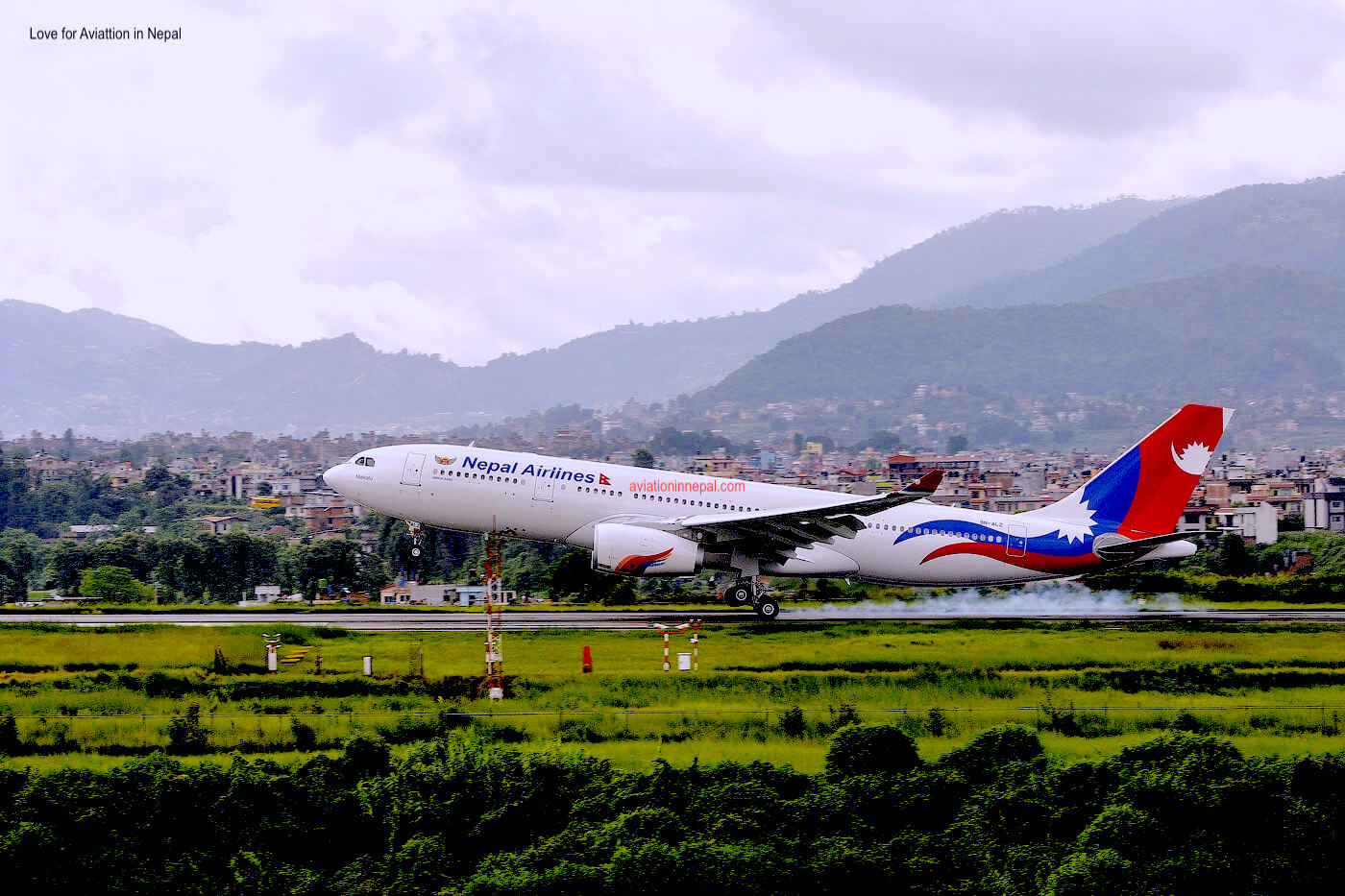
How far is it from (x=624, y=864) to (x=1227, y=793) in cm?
864

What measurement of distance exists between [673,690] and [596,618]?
1595cm

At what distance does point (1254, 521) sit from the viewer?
108062 millimetres

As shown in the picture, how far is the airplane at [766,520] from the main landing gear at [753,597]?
4cm

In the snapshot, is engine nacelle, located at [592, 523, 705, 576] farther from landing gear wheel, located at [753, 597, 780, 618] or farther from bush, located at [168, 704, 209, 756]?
bush, located at [168, 704, 209, 756]

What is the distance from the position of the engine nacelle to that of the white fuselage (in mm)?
1228

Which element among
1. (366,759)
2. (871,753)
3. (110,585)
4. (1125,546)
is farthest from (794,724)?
(110,585)

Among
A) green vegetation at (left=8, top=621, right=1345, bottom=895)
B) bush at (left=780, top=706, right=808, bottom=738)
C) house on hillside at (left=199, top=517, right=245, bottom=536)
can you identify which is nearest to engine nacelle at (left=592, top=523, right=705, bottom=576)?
green vegetation at (left=8, top=621, right=1345, bottom=895)

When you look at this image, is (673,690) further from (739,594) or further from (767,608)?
(739,594)

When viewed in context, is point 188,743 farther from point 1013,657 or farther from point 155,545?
point 155,545

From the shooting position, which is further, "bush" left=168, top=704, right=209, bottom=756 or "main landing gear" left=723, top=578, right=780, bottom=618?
"main landing gear" left=723, top=578, right=780, bottom=618

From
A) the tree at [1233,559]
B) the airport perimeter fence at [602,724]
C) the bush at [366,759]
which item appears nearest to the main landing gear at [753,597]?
the airport perimeter fence at [602,724]

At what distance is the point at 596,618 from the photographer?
43.3 meters

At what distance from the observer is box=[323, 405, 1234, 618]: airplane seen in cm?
4109

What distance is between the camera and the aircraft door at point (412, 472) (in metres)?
43.2
